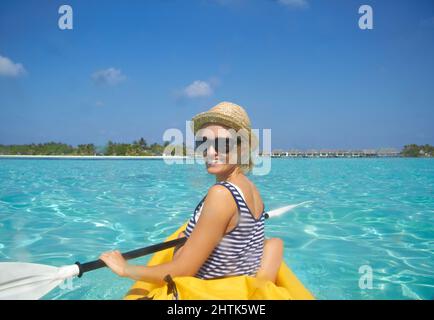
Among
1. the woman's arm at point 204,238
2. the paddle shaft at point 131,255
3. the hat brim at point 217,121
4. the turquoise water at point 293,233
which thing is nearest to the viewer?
the woman's arm at point 204,238

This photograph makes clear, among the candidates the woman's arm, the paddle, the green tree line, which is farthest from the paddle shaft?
the green tree line

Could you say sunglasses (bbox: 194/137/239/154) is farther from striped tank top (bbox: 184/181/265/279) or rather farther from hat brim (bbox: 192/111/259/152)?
striped tank top (bbox: 184/181/265/279)

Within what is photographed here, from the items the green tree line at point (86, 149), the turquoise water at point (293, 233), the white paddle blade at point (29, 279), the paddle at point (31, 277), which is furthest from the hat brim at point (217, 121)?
the green tree line at point (86, 149)

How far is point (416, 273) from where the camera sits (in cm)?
379

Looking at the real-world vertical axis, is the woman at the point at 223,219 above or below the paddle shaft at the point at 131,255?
above

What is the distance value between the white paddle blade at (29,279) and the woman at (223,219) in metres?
0.46

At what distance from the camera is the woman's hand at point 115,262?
169cm

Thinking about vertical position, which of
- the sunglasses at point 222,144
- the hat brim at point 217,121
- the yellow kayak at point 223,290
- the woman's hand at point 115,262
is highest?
the hat brim at point 217,121

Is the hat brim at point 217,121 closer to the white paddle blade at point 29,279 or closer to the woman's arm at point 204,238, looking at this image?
the woman's arm at point 204,238

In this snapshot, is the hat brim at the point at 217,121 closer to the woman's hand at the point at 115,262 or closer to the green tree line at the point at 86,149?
the woman's hand at the point at 115,262

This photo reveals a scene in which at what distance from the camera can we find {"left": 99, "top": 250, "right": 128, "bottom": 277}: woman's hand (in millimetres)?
1693

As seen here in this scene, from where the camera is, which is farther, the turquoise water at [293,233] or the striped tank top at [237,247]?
the turquoise water at [293,233]

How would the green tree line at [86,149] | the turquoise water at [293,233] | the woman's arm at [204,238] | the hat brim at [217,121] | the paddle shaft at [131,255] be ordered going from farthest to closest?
the green tree line at [86,149]
the turquoise water at [293,233]
the paddle shaft at [131,255]
the hat brim at [217,121]
the woman's arm at [204,238]

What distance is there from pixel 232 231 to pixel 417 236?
483 centimetres
